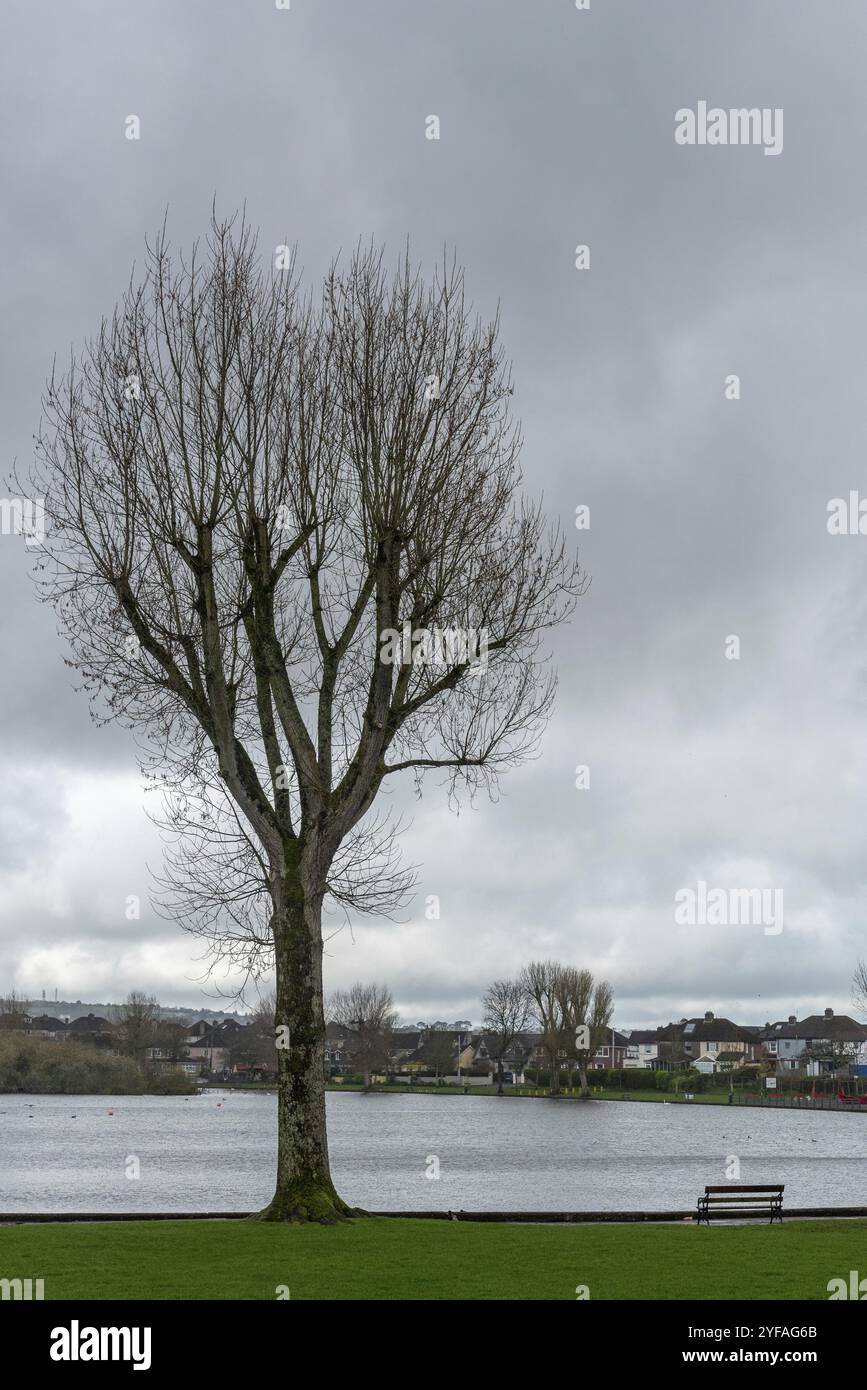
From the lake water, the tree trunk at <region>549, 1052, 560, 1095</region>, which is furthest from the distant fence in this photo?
the tree trunk at <region>549, 1052, 560, 1095</region>

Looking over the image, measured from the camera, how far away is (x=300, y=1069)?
2125 cm

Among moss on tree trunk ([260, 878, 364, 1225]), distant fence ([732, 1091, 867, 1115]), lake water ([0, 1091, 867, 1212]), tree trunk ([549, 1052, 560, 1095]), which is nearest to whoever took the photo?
moss on tree trunk ([260, 878, 364, 1225])

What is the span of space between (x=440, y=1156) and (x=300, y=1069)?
156 ft

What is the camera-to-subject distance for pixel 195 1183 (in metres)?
50.8

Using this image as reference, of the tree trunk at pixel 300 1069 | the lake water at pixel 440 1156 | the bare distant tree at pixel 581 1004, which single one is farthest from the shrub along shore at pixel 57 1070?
the tree trunk at pixel 300 1069

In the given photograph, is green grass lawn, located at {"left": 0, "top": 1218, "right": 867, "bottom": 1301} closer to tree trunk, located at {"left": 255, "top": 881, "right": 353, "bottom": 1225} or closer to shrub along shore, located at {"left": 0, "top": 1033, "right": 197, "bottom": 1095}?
tree trunk, located at {"left": 255, "top": 881, "right": 353, "bottom": 1225}

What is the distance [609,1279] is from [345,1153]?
179 ft

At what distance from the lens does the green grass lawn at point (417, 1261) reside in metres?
14.6

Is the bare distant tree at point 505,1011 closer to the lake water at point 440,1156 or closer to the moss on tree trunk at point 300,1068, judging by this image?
the lake water at point 440,1156

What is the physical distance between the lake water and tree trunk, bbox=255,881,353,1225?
16.8m

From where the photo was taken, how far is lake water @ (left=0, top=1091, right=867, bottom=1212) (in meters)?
44.0

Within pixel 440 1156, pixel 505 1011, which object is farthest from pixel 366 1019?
pixel 440 1156

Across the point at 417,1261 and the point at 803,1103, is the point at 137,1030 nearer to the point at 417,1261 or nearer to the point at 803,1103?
the point at 803,1103
